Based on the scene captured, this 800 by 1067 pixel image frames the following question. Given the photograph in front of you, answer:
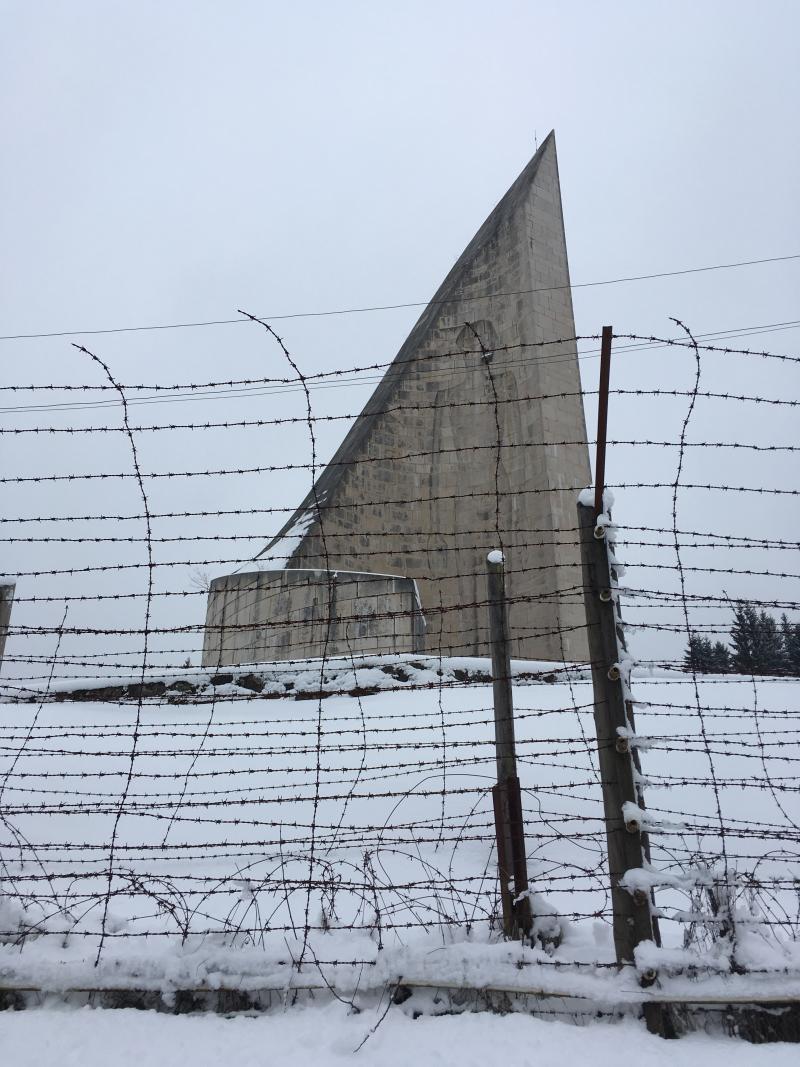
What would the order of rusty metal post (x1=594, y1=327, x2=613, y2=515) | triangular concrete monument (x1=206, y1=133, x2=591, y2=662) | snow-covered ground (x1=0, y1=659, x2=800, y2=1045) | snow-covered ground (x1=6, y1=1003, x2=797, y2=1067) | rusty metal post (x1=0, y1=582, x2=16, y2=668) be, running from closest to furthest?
snow-covered ground (x1=6, y1=1003, x2=797, y2=1067) → snow-covered ground (x1=0, y1=659, x2=800, y2=1045) → rusty metal post (x1=594, y1=327, x2=613, y2=515) → rusty metal post (x1=0, y1=582, x2=16, y2=668) → triangular concrete monument (x1=206, y1=133, x2=591, y2=662)

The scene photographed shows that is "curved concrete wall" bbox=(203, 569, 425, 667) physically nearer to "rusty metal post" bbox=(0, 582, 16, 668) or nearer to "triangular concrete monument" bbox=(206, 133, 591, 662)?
"triangular concrete monument" bbox=(206, 133, 591, 662)

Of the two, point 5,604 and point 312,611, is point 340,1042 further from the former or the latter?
point 312,611

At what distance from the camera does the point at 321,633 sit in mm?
8359

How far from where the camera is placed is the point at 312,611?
8.68 m

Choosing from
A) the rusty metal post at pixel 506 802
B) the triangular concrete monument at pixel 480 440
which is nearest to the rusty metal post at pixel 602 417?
the rusty metal post at pixel 506 802

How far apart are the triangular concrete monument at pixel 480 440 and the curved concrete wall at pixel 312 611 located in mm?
1509

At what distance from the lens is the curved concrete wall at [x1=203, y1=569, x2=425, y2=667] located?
26.9 feet

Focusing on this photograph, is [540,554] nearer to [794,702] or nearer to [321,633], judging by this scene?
[321,633]

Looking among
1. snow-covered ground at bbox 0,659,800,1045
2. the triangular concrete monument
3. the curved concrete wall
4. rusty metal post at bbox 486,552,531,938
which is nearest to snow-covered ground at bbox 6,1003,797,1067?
snow-covered ground at bbox 0,659,800,1045

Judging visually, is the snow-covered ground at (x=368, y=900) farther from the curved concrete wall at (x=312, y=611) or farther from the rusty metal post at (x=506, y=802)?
the curved concrete wall at (x=312, y=611)

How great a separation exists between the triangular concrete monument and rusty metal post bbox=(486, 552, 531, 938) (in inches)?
308

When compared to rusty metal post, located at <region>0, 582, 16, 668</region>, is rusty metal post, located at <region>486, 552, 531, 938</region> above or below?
below

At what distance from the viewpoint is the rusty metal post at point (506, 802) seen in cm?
262

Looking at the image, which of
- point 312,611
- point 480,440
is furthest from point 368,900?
point 480,440
